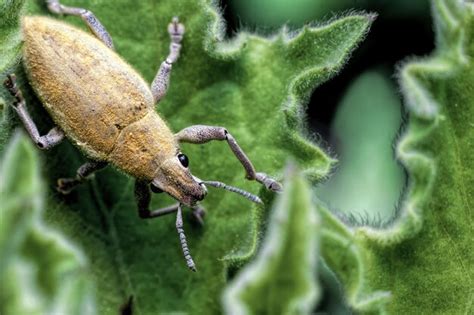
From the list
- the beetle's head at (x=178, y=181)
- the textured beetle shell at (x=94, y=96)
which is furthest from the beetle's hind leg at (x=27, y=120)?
the beetle's head at (x=178, y=181)

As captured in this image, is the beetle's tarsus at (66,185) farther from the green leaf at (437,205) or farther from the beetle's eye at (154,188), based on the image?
the green leaf at (437,205)

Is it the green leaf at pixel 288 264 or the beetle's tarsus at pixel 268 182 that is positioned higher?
the green leaf at pixel 288 264

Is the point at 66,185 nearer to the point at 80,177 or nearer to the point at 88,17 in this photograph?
the point at 80,177

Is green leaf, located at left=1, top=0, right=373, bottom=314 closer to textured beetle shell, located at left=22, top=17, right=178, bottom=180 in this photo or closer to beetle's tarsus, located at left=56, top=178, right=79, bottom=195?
beetle's tarsus, located at left=56, top=178, right=79, bottom=195

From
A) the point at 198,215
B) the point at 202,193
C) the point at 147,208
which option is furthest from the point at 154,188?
the point at 198,215

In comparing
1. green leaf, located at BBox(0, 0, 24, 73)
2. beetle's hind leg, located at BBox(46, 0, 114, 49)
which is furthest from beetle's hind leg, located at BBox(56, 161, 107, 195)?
green leaf, located at BBox(0, 0, 24, 73)
